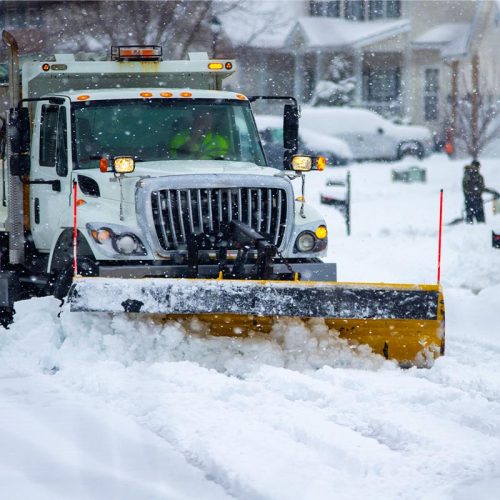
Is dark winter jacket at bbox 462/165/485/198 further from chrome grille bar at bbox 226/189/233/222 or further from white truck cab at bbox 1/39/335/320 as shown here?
chrome grille bar at bbox 226/189/233/222

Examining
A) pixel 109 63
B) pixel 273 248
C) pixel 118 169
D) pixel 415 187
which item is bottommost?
pixel 415 187

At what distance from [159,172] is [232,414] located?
2.77 metres

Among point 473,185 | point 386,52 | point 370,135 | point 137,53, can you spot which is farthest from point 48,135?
point 386,52

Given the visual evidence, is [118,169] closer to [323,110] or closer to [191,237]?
[191,237]

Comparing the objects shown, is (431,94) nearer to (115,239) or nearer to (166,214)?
(166,214)

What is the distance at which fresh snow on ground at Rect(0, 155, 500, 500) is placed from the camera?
5.32m

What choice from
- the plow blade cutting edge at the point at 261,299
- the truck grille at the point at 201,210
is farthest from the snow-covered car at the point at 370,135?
the plow blade cutting edge at the point at 261,299

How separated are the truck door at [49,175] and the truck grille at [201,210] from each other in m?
0.96

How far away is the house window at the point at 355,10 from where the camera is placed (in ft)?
145

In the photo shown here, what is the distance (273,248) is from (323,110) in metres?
29.0

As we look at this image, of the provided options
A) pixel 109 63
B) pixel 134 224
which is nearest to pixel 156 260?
pixel 134 224

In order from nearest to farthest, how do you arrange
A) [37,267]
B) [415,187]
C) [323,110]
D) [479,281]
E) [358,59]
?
[37,267] → [479,281] → [415,187] → [323,110] → [358,59]

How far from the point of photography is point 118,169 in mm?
8602

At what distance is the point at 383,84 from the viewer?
44.0m
